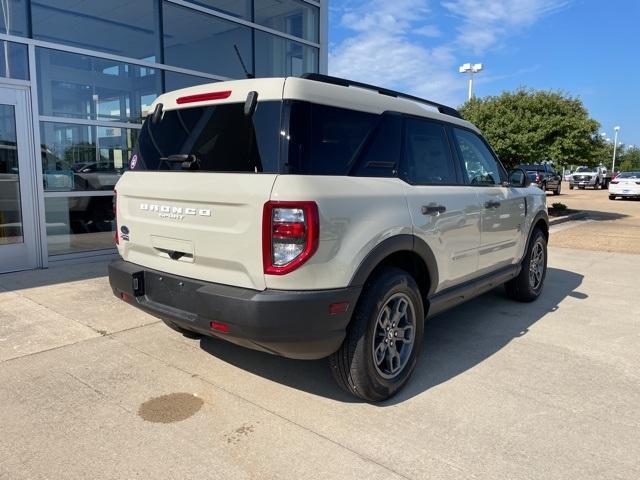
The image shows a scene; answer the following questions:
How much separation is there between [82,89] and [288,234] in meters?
6.40

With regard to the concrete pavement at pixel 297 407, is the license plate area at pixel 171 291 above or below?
above

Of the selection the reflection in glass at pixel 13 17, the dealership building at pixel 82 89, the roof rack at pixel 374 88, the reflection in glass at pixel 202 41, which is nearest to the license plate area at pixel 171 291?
the roof rack at pixel 374 88

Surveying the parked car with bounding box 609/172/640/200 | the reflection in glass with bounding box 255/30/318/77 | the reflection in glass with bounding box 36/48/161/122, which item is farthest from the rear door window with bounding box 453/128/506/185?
the parked car with bounding box 609/172/640/200

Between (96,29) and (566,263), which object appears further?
(566,263)

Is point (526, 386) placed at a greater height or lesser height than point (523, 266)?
lesser

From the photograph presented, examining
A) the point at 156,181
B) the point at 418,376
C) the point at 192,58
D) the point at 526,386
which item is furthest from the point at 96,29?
the point at 526,386

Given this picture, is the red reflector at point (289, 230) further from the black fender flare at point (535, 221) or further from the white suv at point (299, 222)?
the black fender flare at point (535, 221)

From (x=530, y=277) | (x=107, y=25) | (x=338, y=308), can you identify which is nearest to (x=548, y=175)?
(x=530, y=277)

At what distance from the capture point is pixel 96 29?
8.02 meters

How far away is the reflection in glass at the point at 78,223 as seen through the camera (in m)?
7.29

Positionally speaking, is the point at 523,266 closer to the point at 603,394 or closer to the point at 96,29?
the point at 603,394

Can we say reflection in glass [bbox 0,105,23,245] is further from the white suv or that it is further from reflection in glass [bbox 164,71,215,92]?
the white suv

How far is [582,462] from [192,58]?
8548 millimetres

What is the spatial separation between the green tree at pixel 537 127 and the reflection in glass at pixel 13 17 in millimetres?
11637
